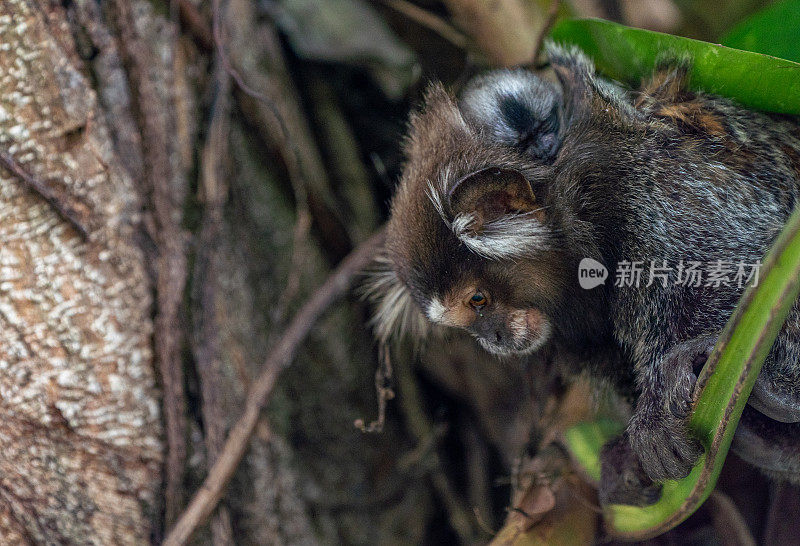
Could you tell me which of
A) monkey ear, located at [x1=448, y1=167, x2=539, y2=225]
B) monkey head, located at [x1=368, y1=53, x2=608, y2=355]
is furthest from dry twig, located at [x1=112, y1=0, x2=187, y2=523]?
monkey ear, located at [x1=448, y1=167, x2=539, y2=225]

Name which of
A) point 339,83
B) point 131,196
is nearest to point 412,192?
point 131,196

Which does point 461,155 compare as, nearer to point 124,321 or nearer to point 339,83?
point 124,321

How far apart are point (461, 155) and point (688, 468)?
3.10 feet

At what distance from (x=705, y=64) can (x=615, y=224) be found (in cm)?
46

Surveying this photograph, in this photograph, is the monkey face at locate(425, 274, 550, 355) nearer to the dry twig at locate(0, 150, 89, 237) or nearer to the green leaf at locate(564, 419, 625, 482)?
the green leaf at locate(564, 419, 625, 482)

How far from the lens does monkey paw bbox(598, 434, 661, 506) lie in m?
1.82

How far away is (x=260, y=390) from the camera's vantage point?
90.1 inches

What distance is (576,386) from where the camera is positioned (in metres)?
2.32

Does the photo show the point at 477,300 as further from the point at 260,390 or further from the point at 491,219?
the point at 260,390

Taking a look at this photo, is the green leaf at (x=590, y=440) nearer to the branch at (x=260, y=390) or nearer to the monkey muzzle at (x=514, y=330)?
the monkey muzzle at (x=514, y=330)

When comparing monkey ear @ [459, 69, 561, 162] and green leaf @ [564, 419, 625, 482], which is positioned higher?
monkey ear @ [459, 69, 561, 162]

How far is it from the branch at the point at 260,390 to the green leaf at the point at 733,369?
1201 millimetres

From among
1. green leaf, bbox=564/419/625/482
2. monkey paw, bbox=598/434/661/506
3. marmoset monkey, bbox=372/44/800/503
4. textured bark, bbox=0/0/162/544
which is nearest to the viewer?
marmoset monkey, bbox=372/44/800/503

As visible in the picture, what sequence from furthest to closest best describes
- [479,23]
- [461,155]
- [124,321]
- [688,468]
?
[479,23] → [124,321] → [461,155] → [688,468]
